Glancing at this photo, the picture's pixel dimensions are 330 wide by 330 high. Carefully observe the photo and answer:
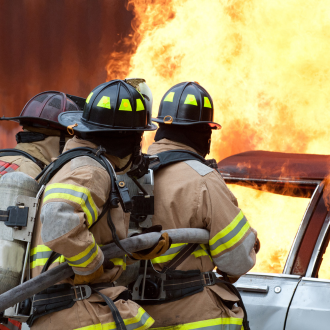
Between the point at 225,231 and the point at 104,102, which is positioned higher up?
the point at 104,102

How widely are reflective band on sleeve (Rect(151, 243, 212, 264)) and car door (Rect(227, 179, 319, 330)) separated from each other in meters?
0.46

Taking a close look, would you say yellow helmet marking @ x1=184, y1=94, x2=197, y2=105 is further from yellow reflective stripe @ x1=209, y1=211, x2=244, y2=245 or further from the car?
yellow reflective stripe @ x1=209, y1=211, x2=244, y2=245

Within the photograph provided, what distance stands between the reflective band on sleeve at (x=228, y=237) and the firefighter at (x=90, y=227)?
18.5 inches

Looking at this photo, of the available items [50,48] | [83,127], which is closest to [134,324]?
[83,127]

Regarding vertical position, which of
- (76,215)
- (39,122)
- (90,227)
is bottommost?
(90,227)

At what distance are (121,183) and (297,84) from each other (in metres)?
4.32

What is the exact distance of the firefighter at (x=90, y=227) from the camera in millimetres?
2040

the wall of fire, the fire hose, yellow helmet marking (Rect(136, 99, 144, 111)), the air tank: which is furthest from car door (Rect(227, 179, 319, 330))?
the wall of fire

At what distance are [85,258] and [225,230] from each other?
1.00m

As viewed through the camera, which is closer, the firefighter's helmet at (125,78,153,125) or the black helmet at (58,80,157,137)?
the black helmet at (58,80,157,137)

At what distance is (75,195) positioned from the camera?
6.79 feet

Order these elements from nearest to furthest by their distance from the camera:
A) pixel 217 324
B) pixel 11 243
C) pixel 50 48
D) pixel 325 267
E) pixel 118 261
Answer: pixel 11 243
pixel 118 261
pixel 217 324
pixel 325 267
pixel 50 48

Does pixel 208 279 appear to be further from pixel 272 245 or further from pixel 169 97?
pixel 169 97

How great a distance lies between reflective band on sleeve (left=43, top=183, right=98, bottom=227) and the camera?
2.07 m
